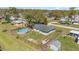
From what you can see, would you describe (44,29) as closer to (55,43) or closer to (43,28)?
(43,28)

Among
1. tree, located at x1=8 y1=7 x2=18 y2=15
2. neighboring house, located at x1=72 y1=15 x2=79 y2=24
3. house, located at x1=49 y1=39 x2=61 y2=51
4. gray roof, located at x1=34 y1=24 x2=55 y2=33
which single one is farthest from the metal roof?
tree, located at x1=8 y1=7 x2=18 y2=15

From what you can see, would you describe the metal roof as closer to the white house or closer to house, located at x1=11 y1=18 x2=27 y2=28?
the white house

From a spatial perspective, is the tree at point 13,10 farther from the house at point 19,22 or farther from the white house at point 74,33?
the white house at point 74,33

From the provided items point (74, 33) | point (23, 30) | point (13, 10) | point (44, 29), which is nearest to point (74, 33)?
point (74, 33)

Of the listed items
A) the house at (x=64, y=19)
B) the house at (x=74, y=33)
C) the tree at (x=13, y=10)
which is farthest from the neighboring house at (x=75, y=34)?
the tree at (x=13, y=10)
